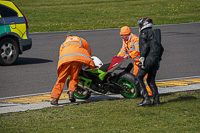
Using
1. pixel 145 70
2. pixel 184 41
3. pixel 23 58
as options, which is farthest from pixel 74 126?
Answer: pixel 184 41

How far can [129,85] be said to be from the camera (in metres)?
9.27

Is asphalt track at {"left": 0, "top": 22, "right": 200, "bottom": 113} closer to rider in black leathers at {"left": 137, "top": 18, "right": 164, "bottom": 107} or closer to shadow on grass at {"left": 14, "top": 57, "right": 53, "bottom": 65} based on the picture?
shadow on grass at {"left": 14, "top": 57, "right": 53, "bottom": 65}

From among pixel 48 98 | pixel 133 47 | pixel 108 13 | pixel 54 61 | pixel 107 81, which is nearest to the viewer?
pixel 107 81

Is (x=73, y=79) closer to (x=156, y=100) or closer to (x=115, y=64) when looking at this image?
(x=115, y=64)

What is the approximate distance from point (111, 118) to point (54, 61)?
7.62 meters

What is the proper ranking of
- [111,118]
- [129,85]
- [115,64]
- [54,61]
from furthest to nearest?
[54,61] → [129,85] → [115,64] → [111,118]

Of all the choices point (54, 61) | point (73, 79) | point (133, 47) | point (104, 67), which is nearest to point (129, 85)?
point (104, 67)

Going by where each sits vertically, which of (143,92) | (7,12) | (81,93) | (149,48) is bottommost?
(81,93)

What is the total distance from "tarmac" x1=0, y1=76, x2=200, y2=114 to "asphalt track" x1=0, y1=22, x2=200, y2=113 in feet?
1.00

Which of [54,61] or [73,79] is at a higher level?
[73,79]

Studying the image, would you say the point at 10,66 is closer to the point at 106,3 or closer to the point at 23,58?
the point at 23,58

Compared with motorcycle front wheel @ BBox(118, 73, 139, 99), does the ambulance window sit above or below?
above

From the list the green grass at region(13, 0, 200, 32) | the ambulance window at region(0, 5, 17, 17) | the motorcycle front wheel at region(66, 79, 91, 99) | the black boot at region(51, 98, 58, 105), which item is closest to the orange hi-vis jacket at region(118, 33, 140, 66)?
the motorcycle front wheel at region(66, 79, 91, 99)

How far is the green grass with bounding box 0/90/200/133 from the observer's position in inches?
261
